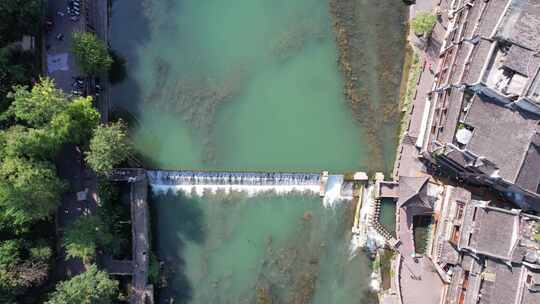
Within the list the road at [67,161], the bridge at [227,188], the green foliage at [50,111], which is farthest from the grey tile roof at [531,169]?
the road at [67,161]

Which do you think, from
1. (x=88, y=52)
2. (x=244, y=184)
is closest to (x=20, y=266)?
(x=88, y=52)

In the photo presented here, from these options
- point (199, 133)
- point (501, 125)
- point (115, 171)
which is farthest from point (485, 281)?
point (115, 171)

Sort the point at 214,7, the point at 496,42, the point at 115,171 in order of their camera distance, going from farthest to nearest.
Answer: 1. the point at 214,7
2. the point at 115,171
3. the point at 496,42

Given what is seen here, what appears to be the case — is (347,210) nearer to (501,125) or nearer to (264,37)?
(501,125)

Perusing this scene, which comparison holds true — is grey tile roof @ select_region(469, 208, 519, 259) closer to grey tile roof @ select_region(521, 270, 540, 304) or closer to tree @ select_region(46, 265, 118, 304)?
grey tile roof @ select_region(521, 270, 540, 304)

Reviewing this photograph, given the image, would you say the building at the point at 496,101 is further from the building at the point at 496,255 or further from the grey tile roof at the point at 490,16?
the building at the point at 496,255
